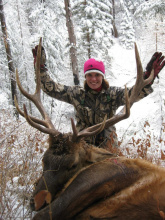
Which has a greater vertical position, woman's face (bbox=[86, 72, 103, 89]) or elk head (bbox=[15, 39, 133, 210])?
woman's face (bbox=[86, 72, 103, 89])

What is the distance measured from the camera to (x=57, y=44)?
52.2 feet

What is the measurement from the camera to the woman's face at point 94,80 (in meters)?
4.15

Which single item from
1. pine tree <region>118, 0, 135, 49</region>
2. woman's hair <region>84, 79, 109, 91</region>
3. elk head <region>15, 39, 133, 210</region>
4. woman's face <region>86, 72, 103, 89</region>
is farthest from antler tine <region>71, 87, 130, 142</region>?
pine tree <region>118, 0, 135, 49</region>

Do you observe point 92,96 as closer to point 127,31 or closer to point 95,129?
point 95,129

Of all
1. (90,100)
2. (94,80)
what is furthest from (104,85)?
(90,100)

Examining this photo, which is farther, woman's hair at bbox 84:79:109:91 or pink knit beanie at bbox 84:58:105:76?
woman's hair at bbox 84:79:109:91

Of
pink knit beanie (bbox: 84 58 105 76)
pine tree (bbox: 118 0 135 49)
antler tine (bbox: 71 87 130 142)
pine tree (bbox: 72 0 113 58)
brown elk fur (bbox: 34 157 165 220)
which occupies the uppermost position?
pine tree (bbox: 118 0 135 49)

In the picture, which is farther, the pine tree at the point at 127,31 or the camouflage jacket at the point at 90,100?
the pine tree at the point at 127,31

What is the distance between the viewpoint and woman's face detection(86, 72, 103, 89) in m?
4.15

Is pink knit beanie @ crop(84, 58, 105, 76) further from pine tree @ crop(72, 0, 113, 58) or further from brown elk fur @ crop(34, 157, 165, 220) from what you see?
pine tree @ crop(72, 0, 113, 58)

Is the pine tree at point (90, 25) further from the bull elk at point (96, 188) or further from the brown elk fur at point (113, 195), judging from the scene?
the brown elk fur at point (113, 195)

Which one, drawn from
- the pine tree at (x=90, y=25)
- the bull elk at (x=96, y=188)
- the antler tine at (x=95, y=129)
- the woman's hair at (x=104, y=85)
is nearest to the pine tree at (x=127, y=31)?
the pine tree at (x=90, y=25)

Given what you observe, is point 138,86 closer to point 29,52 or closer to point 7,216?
point 7,216

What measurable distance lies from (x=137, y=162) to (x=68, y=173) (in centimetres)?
89
